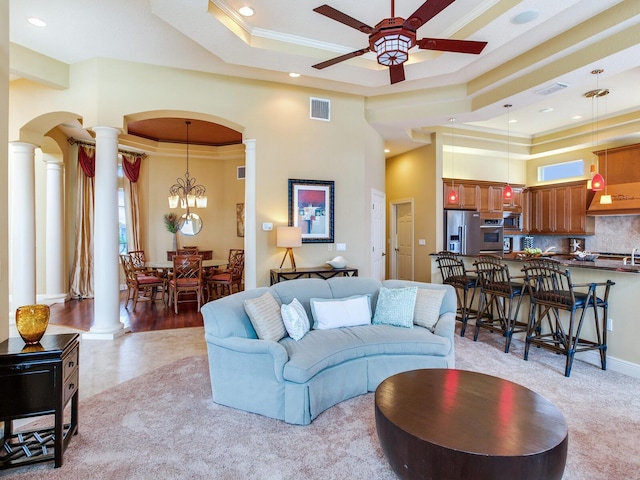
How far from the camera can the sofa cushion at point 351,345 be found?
264 centimetres

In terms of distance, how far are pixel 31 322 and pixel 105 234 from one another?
2.74 m

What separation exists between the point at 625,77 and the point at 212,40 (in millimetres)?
5522

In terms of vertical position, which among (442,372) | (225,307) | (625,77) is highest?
(625,77)

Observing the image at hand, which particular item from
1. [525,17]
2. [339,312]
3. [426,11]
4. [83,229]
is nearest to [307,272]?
[339,312]

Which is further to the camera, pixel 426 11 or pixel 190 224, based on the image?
pixel 190 224

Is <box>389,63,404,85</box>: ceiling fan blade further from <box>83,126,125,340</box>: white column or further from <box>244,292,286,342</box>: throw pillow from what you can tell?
<box>83,126,125,340</box>: white column

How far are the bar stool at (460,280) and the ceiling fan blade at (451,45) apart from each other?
2848 millimetres

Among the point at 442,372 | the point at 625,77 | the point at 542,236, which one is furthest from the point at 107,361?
the point at 542,236

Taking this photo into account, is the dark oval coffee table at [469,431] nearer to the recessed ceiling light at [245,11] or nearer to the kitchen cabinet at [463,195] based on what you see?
the recessed ceiling light at [245,11]

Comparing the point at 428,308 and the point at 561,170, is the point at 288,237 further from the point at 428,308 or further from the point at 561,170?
the point at 561,170

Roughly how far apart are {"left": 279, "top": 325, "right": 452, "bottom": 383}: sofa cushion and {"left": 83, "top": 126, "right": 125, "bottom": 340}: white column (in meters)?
2.93

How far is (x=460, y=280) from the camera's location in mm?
4988

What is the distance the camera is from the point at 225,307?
2.96 meters

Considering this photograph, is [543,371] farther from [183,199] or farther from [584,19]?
[183,199]
